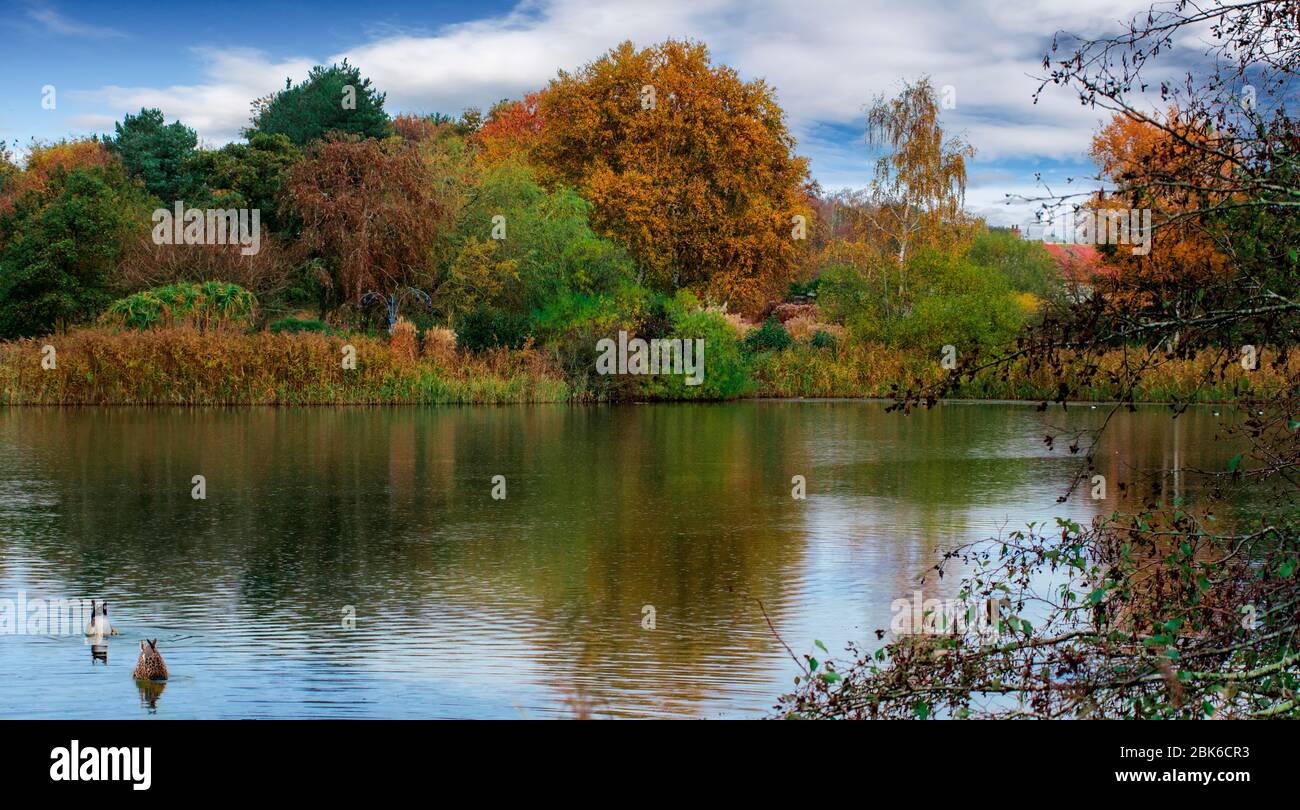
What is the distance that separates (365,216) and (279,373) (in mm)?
8766

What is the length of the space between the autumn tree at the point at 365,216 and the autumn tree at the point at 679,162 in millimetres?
6561

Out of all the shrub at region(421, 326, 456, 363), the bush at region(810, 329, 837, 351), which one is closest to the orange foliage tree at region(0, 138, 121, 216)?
the shrub at region(421, 326, 456, 363)

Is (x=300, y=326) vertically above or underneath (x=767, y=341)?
above

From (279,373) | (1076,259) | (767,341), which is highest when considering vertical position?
(1076,259)

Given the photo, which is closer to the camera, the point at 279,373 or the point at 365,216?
the point at 279,373

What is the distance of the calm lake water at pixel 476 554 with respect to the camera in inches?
311

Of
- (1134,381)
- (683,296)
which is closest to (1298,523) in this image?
(1134,381)

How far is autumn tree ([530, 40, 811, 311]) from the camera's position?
4612 cm

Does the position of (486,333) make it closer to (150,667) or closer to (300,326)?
(300,326)

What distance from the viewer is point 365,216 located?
41.3m

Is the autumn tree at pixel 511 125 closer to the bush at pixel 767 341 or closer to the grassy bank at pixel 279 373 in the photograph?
the bush at pixel 767 341

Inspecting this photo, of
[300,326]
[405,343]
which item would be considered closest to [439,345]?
[405,343]
